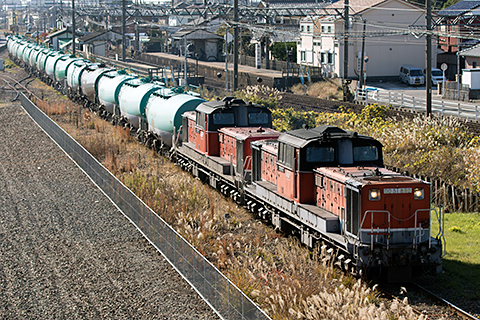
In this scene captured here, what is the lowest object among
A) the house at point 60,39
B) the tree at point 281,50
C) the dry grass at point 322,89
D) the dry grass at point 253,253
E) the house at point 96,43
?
the dry grass at point 253,253

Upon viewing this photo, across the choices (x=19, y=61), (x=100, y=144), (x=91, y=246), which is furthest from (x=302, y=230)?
(x=19, y=61)

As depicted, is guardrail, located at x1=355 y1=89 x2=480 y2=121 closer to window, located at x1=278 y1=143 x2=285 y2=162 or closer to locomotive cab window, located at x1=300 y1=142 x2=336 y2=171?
window, located at x1=278 y1=143 x2=285 y2=162

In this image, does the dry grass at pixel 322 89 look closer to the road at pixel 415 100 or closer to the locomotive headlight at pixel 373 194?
the road at pixel 415 100

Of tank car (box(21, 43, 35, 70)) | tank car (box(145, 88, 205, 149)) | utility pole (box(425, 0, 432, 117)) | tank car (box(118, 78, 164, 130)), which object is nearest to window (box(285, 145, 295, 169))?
tank car (box(145, 88, 205, 149))

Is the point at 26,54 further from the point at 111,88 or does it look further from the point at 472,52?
the point at 472,52

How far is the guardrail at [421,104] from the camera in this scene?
31719mm

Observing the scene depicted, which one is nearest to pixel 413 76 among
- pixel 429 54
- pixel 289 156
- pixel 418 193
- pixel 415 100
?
pixel 415 100

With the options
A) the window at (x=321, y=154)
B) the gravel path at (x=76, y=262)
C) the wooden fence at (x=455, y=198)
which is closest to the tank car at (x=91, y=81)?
the gravel path at (x=76, y=262)

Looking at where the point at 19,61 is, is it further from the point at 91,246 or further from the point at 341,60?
the point at 91,246

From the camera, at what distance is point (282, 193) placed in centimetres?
1708

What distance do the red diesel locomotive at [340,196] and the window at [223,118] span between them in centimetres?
198

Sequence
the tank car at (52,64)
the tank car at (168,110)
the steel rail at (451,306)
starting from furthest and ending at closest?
the tank car at (52,64) < the tank car at (168,110) < the steel rail at (451,306)

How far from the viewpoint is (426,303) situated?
498 inches

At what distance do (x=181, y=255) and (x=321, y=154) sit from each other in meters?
4.59
